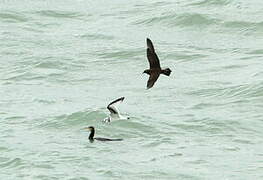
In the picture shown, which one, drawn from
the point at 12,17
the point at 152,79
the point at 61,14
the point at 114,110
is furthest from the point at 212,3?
the point at 152,79

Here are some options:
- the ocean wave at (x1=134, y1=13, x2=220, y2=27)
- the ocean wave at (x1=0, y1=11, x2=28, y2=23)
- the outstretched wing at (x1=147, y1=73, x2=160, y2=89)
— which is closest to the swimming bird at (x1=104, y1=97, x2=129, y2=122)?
the outstretched wing at (x1=147, y1=73, x2=160, y2=89)

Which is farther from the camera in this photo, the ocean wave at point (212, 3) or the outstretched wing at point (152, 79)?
the ocean wave at point (212, 3)

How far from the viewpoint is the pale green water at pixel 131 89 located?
1844 centimetres

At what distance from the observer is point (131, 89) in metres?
23.5

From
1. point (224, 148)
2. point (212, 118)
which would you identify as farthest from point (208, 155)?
point (212, 118)

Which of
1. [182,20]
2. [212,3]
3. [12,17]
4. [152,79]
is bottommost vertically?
[152,79]

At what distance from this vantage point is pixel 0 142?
64.3 feet

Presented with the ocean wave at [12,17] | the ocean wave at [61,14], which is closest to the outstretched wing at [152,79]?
the ocean wave at [61,14]

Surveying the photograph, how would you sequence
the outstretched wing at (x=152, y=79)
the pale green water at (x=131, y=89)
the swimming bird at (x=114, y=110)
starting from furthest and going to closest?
the swimming bird at (x=114, y=110) → the pale green water at (x=131, y=89) → the outstretched wing at (x=152, y=79)

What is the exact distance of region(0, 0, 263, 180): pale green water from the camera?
18438 mm

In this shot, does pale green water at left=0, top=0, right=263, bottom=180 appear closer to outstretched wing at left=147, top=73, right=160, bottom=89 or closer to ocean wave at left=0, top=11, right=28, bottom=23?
ocean wave at left=0, top=11, right=28, bottom=23

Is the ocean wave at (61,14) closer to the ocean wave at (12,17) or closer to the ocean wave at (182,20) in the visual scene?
the ocean wave at (12,17)

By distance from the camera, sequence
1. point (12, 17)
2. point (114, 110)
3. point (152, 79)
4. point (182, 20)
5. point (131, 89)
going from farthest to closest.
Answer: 1. point (12, 17)
2. point (182, 20)
3. point (131, 89)
4. point (114, 110)
5. point (152, 79)

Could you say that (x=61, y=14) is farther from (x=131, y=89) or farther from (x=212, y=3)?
(x=131, y=89)
